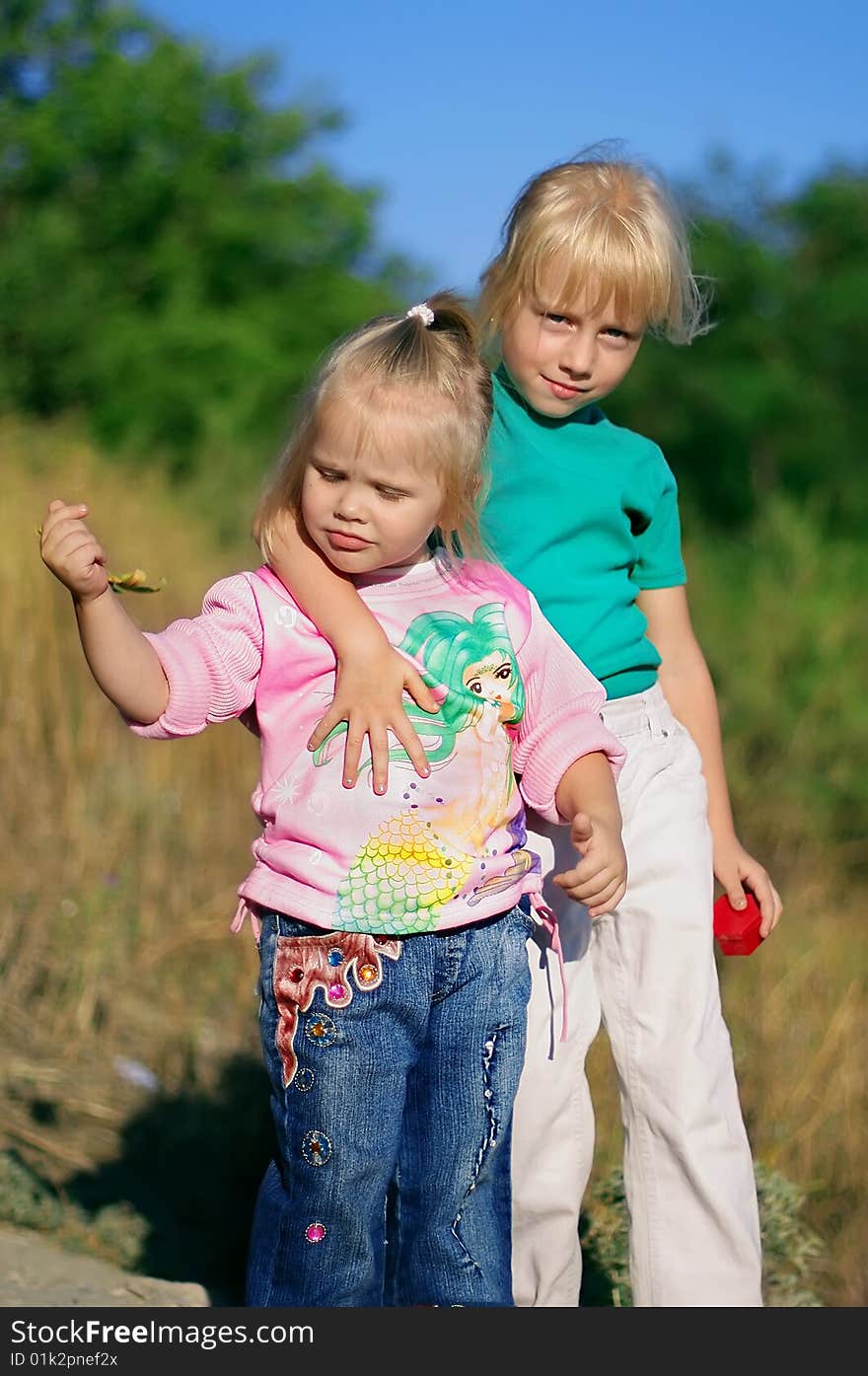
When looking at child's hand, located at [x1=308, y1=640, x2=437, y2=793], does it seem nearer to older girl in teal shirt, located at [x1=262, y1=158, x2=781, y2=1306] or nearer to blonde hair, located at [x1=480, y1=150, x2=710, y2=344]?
older girl in teal shirt, located at [x1=262, y1=158, x2=781, y2=1306]

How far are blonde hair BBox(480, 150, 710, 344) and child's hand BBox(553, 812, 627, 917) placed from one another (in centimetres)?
80

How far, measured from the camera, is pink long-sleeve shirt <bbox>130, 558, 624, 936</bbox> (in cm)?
206

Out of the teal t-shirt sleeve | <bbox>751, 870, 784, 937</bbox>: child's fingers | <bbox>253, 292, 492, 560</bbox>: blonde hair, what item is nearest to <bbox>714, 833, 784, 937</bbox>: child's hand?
<bbox>751, 870, 784, 937</bbox>: child's fingers

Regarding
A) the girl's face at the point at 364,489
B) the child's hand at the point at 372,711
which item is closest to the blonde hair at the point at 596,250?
the girl's face at the point at 364,489

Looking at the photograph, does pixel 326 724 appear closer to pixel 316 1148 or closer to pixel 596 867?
pixel 596 867

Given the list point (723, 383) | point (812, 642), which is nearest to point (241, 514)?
point (812, 642)

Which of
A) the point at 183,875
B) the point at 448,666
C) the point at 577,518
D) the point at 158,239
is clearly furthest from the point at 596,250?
the point at 158,239

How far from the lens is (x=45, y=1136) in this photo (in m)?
3.53

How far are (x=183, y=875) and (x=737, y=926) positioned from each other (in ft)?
8.62

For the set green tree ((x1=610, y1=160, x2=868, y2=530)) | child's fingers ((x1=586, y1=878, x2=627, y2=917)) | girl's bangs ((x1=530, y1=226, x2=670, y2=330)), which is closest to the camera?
child's fingers ((x1=586, y1=878, x2=627, y2=917))

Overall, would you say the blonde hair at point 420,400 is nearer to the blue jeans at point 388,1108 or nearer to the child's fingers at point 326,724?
the child's fingers at point 326,724

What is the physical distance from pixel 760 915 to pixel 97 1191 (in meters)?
1.68

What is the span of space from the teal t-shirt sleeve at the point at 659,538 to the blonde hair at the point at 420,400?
0.41 m

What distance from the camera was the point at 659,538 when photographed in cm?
258
